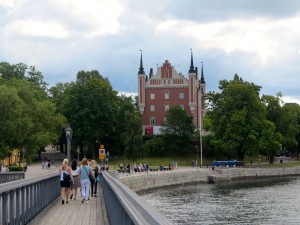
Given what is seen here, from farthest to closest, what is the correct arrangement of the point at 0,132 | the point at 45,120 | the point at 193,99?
1. the point at 193,99
2. the point at 45,120
3. the point at 0,132

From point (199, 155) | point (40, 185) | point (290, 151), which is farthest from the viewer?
point (290, 151)

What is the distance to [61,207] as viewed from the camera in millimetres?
18750

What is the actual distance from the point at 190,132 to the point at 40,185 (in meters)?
76.6

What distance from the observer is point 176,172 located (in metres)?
67.8

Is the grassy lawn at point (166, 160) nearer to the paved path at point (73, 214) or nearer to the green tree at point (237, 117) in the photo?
the green tree at point (237, 117)

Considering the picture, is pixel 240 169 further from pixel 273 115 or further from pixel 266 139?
pixel 273 115

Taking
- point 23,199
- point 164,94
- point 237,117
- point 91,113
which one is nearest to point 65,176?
point 23,199

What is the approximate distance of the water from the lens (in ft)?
117

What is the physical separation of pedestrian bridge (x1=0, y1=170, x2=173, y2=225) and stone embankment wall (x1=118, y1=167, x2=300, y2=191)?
33.0 metres

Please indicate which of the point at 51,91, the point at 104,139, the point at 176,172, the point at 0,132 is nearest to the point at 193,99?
the point at 104,139

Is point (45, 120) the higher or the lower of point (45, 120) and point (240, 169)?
the higher

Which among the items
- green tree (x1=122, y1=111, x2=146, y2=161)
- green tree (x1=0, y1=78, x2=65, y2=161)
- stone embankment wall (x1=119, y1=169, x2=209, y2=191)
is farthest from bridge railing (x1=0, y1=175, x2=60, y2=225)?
green tree (x1=122, y1=111, x2=146, y2=161)

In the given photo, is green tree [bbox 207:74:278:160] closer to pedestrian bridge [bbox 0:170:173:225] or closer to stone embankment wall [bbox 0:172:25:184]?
stone embankment wall [bbox 0:172:25:184]

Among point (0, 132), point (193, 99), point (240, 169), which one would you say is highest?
point (193, 99)
